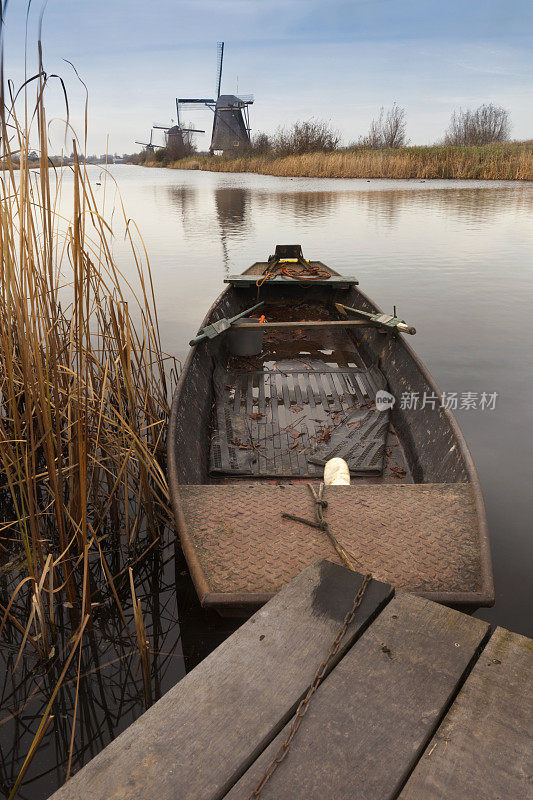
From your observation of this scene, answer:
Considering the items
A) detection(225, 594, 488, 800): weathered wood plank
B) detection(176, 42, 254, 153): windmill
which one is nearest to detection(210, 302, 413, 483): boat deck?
detection(225, 594, 488, 800): weathered wood plank

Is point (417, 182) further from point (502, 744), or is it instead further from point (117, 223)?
point (502, 744)

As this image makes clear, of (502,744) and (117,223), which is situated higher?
(117,223)

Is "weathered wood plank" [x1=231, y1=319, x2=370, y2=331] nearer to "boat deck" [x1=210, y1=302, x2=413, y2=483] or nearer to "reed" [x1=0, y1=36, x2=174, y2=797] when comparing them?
"boat deck" [x1=210, y1=302, x2=413, y2=483]

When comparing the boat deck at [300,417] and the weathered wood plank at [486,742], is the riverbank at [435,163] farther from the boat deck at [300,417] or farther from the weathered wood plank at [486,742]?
the weathered wood plank at [486,742]

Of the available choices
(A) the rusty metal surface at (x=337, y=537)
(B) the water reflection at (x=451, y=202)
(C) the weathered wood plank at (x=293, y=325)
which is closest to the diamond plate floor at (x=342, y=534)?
(A) the rusty metal surface at (x=337, y=537)

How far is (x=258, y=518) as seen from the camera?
2254 mm

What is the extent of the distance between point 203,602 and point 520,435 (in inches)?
140

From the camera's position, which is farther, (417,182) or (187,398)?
(417,182)

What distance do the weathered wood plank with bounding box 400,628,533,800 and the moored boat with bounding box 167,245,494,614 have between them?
42 centimetres

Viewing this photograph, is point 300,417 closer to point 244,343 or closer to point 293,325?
point 293,325

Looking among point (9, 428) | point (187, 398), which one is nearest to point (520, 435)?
point (187, 398)

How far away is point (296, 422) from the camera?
391 cm

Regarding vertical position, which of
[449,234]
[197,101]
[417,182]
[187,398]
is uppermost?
[197,101]

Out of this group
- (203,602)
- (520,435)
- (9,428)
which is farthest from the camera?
(520,435)
